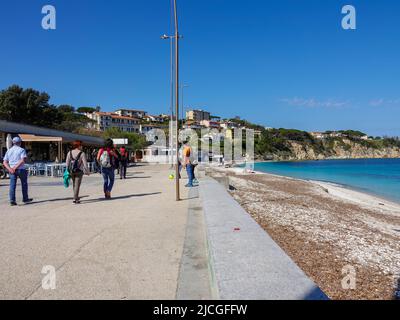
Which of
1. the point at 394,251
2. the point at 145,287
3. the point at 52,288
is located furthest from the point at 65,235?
the point at 394,251

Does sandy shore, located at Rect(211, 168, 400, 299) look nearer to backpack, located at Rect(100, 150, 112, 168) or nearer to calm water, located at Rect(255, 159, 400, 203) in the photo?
backpack, located at Rect(100, 150, 112, 168)

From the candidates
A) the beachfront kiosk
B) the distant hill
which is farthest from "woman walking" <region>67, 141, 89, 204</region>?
the distant hill

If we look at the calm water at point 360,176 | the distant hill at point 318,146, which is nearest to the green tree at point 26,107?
the calm water at point 360,176

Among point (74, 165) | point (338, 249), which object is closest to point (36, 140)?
point (74, 165)

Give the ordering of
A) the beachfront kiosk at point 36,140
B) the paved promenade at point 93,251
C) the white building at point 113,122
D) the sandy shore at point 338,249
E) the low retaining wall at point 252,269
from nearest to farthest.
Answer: the low retaining wall at point 252,269
the paved promenade at point 93,251
the sandy shore at point 338,249
the beachfront kiosk at point 36,140
the white building at point 113,122

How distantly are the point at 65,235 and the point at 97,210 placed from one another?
2439mm

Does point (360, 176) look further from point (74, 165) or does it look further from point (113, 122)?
point (113, 122)

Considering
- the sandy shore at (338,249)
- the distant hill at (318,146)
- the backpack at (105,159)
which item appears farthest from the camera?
the distant hill at (318,146)

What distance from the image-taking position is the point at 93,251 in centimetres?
455

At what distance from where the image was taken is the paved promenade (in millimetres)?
3295

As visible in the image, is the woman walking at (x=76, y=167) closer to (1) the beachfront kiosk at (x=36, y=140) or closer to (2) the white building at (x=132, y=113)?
(1) the beachfront kiosk at (x=36, y=140)

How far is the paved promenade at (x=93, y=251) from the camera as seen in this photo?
3.29 meters

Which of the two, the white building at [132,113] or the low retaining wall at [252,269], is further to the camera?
the white building at [132,113]

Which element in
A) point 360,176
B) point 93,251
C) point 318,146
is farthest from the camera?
point 318,146
